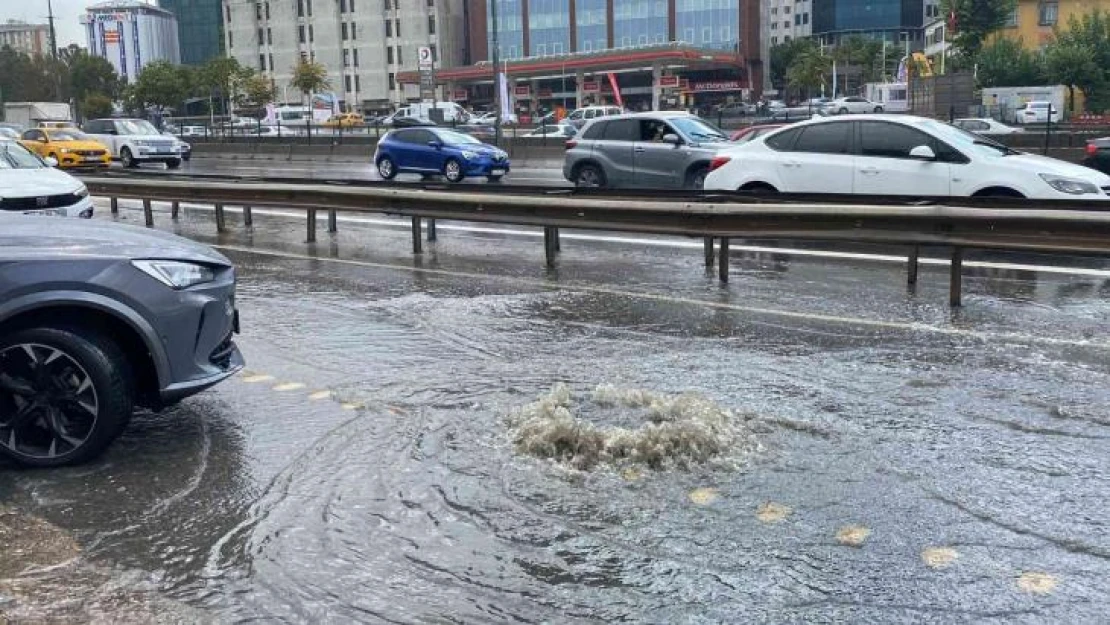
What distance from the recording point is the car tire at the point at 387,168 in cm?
2822

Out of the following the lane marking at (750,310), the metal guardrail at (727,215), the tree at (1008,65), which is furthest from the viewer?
the tree at (1008,65)

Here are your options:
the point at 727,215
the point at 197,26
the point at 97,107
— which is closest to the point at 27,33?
the point at 197,26

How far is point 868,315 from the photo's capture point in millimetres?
8867

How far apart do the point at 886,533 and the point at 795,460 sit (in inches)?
35.5

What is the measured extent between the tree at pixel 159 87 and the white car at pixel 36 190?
76.3 meters

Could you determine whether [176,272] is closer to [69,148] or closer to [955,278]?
[955,278]

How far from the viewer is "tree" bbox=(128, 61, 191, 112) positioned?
8588cm

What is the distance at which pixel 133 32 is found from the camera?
173 metres

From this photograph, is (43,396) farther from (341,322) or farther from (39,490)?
(341,322)

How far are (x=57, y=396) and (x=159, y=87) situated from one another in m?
87.6

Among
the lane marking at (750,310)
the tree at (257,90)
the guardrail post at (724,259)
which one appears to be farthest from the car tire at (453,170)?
the tree at (257,90)

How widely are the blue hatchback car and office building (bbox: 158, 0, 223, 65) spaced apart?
513ft

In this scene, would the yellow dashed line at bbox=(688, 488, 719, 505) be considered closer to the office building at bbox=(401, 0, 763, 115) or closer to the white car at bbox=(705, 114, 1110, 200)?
the white car at bbox=(705, 114, 1110, 200)

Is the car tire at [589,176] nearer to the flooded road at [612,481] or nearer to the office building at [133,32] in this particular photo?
the flooded road at [612,481]
